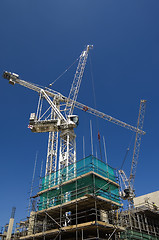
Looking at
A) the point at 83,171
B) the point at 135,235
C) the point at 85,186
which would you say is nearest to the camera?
the point at 85,186

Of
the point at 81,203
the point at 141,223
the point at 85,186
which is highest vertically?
the point at 85,186

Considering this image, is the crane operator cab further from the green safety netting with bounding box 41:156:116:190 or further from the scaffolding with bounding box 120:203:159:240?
the scaffolding with bounding box 120:203:159:240

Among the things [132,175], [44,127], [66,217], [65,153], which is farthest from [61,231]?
[132,175]

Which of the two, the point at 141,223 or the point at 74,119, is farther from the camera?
the point at 74,119

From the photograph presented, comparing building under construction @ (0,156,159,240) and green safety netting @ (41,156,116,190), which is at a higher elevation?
green safety netting @ (41,156,116,190)

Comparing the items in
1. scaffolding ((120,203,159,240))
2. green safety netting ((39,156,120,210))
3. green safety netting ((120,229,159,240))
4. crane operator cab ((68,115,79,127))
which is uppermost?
crane operator cab ((68,115,79,127))

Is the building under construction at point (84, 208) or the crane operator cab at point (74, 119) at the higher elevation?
the crane operator cab at point (74, 119)

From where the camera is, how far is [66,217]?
1995 cm

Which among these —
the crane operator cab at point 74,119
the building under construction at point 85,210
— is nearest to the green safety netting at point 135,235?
the building under construction at point 85,210

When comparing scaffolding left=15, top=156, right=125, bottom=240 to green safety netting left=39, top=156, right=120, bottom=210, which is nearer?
scaffolding left=15, top=156, right=125, bottom=240

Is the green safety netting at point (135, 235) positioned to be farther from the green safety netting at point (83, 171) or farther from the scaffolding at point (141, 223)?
the green safety netting at point (83, 171)

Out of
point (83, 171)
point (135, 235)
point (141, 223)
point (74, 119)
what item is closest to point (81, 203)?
point (83, 171)

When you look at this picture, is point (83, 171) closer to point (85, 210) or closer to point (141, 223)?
point (85, 210)

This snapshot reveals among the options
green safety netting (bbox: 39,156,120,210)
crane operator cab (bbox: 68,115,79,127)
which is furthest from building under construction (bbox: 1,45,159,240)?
crane operator cab (bbox: 68,115,79,127)
